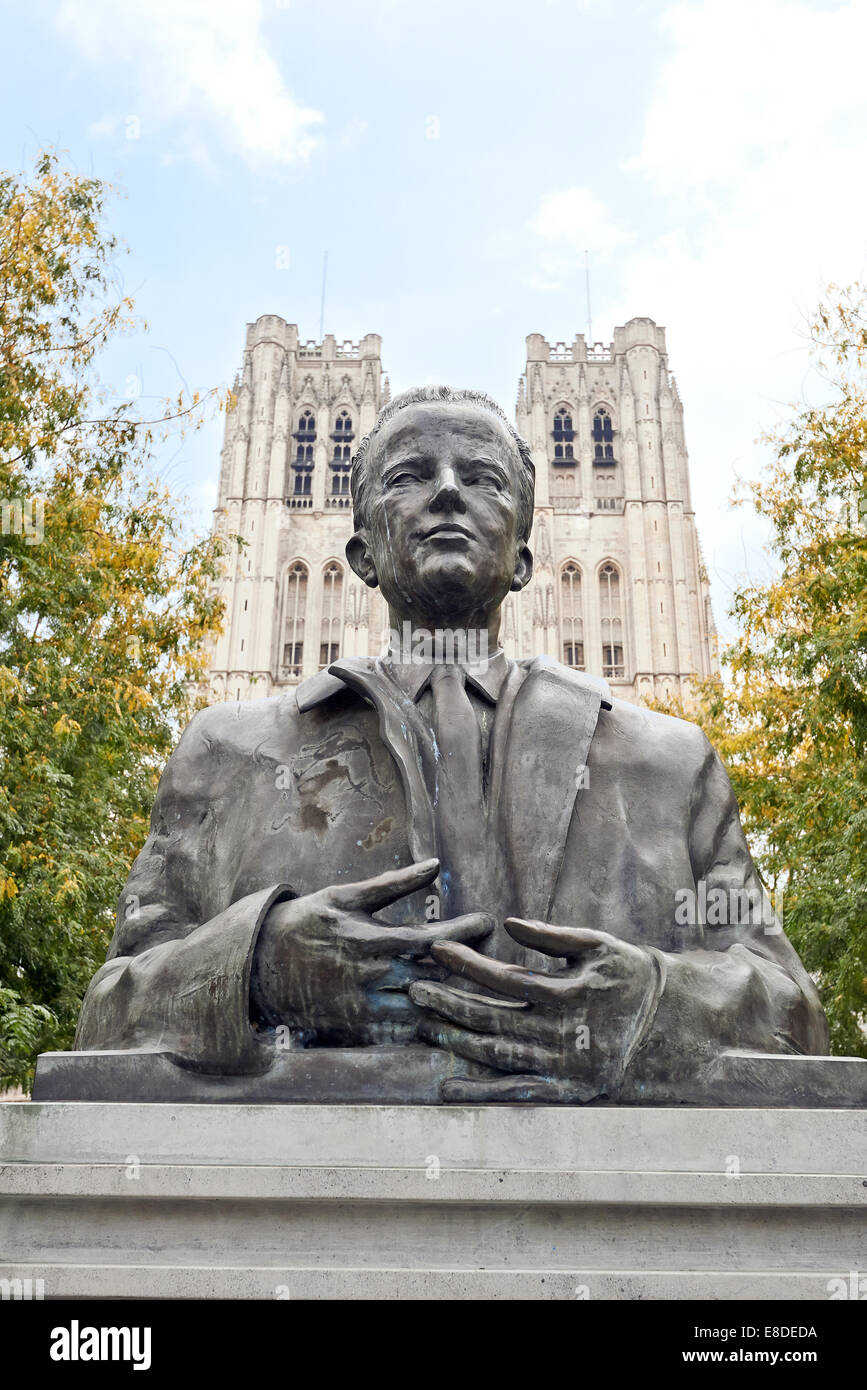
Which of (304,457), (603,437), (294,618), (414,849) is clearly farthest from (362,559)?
(603,437)

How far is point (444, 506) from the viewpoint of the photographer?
2.77 m

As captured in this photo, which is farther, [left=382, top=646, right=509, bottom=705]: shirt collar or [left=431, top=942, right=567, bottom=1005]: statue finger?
[left=382, top=646, right=509, bottom=705]: shirt collar

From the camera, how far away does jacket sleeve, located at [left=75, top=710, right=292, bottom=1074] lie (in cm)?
219

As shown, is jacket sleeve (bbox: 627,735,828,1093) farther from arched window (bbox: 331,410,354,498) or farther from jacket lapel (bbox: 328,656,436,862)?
arched window (bbox: 331,410,354,498)

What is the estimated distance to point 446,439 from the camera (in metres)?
2.86

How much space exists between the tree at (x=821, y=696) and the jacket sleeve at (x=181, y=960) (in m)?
6.36

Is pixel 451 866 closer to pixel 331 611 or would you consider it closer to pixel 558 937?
pixel 558 937

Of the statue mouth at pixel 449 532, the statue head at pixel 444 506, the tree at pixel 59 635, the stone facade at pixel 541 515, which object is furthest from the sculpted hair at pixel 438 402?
the stone facade at pixel 541 515

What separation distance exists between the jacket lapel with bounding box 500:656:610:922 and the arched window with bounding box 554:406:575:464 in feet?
186

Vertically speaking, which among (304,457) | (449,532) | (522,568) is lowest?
(449,532)

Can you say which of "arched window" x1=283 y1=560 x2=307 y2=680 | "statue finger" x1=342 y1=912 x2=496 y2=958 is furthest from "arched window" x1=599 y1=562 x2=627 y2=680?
"statue finger" x1=342 y1=912 x2=496 y2=958

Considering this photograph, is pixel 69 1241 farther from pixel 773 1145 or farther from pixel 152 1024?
pixel 773 1145

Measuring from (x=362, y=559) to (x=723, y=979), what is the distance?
1.45m
